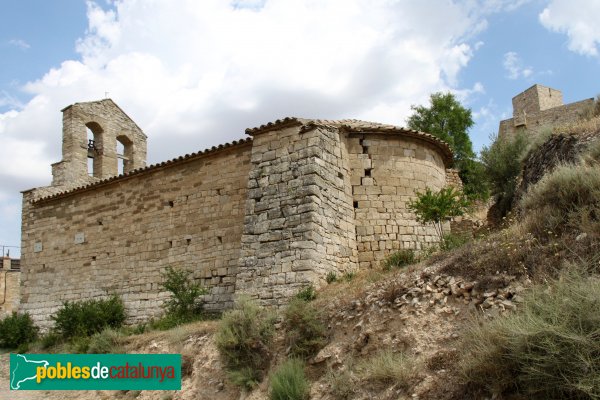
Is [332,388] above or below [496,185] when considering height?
below

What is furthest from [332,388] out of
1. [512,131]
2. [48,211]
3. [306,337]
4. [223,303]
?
[512,131]

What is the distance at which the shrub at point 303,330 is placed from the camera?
8.15 meters

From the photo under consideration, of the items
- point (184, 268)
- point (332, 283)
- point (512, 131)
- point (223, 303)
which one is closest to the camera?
point (332, 283)

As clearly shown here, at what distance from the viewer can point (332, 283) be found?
10.5 meters

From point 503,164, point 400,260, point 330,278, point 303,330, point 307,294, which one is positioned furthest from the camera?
point 503,164

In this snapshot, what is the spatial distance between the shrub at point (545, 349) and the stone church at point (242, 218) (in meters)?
5.27

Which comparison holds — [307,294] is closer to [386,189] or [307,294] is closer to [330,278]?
[330,278]

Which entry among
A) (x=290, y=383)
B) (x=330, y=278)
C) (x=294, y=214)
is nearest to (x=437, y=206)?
(x=330, y=278)

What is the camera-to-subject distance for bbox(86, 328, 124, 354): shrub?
11536mm

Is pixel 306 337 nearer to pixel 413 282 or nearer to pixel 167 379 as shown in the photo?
pixel 413 282

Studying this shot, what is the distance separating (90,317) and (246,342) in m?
6.71

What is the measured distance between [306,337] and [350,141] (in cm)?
589

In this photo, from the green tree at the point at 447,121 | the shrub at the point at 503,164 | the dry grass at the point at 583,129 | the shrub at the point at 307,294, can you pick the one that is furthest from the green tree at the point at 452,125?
the shrub at the point at 307,294

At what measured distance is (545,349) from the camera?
4738 mm
